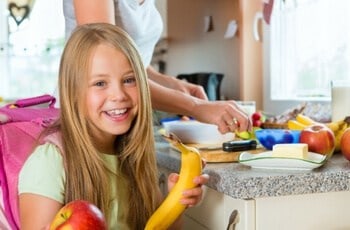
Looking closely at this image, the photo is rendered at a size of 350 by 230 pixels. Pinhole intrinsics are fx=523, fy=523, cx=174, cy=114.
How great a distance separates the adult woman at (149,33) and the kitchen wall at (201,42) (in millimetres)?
1142

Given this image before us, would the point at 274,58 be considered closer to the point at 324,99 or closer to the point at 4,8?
the point at 324,99

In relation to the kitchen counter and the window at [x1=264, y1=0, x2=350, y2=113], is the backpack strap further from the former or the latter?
the window at [x1=264, y1=0, x2=350, y2=113]

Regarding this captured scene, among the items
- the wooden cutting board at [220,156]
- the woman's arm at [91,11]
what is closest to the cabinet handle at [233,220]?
the wooden cutting board at [220,156]

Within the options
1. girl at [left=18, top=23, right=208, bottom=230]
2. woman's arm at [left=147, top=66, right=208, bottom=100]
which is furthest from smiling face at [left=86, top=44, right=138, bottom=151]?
woman's arm at [left=147, top=66, right=208, bottom=100]

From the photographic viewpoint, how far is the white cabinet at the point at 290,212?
0.86 meters

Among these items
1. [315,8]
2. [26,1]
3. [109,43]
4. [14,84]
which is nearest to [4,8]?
[26,1]

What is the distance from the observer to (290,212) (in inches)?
34.7

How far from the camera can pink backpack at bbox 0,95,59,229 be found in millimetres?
935

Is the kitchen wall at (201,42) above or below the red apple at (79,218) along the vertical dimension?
above

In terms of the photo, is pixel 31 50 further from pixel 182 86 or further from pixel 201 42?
pixel 182 86

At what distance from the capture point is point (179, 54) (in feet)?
9.45

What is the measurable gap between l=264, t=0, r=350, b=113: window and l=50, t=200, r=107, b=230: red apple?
3.94ft

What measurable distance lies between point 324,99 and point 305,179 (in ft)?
3.01

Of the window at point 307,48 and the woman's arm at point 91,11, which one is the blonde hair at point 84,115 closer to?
the woman's arm at point 91,11
